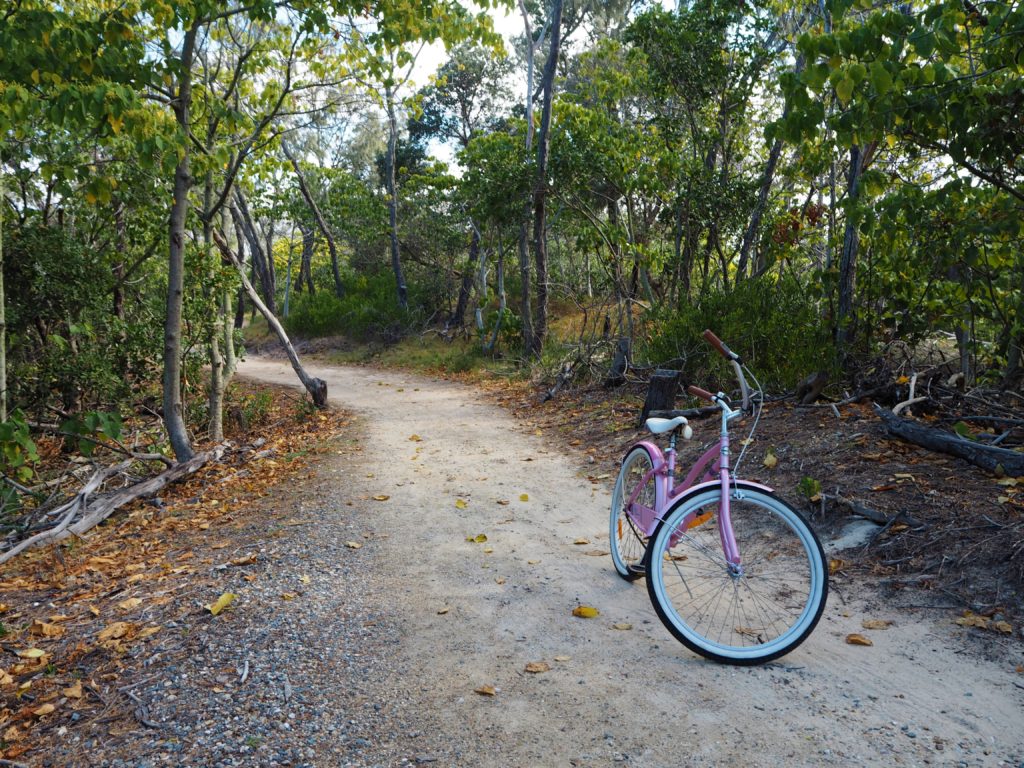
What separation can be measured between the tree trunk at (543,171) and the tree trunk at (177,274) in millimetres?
7348

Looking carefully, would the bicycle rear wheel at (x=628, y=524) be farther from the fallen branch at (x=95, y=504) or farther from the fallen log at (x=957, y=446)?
the fallen branch at (x=95, y=504)

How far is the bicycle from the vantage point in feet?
9.97

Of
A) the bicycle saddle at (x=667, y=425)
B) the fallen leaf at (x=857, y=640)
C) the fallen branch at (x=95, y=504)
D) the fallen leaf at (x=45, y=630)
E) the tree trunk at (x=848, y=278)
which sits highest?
the tree trunk at (x=848, y=278)

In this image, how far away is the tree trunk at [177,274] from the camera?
22.3 ft

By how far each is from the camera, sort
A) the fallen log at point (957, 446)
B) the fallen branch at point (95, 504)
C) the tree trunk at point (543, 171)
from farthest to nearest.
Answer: the tree trunk at point (543, 171), the fallen branch at point (95, 504), the fallen log at point (957, 446)

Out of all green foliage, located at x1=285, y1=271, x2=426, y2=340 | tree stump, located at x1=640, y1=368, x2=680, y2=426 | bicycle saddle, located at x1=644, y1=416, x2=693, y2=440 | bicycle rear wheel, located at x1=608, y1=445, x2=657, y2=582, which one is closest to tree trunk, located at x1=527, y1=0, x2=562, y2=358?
tree stump, located at x1=640, y1=368, x2=680, y2=426

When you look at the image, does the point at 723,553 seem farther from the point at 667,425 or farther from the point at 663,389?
the point at 663,389

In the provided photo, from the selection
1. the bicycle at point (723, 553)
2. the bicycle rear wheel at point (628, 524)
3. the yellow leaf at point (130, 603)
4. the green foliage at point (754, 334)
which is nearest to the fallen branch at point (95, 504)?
the yellow leaf at point (130, 603)

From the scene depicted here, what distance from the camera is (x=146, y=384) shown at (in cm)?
991

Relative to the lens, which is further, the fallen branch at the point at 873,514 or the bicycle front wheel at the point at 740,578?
the fallen branch at the point at 873,514

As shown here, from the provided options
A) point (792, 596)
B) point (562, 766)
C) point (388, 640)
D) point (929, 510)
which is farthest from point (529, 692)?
point (929, 510)

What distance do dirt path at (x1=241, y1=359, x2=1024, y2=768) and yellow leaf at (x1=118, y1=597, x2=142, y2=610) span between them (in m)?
1.35

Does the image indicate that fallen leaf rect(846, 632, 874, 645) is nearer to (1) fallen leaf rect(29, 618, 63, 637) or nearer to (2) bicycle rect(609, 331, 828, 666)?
(2) bicycle rect(609, 331, 828, 666)

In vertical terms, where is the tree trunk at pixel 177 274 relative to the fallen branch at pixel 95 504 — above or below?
above
